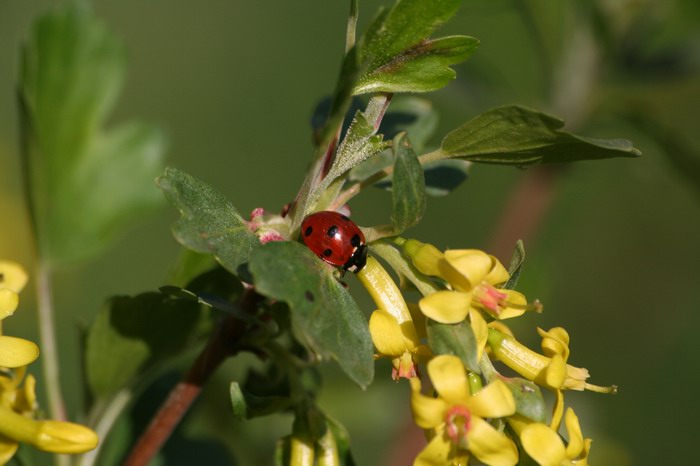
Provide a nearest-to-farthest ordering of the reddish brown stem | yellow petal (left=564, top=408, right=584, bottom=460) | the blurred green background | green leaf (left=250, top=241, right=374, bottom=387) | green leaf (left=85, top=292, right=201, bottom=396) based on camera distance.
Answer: green leaf (left=250, top=241, right=374, bottom=387)
yellow petal (left=564, top=408, right=584, bottom=460)
the reddish brown stem
green leaf (left=85, top=292, right=201, bottom=396)
the blurred green background

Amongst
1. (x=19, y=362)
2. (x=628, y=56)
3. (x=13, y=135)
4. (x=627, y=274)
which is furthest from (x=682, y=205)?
(x=19, y=362)

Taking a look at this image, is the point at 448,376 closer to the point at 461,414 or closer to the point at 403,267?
the point at 461,414

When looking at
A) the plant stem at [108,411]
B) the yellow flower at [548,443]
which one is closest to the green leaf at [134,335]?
the plant stem at [108,411]

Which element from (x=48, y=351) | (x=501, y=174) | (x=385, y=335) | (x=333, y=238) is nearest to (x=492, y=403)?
(x=385, y=335)

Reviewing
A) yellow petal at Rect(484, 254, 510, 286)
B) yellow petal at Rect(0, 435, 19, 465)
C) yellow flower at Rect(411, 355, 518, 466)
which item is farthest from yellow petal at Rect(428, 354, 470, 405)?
yellow petal at Rect(0, 435, 19, 465)

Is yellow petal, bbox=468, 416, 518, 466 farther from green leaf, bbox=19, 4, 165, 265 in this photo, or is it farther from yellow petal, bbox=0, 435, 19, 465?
green leaf, bbox=19, 4, 165, 265

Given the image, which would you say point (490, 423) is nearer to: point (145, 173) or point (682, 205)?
point (145, 173)

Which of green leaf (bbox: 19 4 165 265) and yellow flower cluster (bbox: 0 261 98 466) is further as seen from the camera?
green leaf (bbox: 19 4 165 265)
